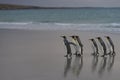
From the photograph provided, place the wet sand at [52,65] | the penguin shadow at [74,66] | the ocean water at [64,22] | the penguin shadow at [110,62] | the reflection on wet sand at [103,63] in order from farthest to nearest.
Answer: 1. the ocean water at [64,22]
2. the penguin shadow at [110,62]
3. the reflection on wet sand at [103,63]
4. the penguin shadow at [74,66]
5. the wet sand at [52,65]

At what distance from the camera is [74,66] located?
505 inches

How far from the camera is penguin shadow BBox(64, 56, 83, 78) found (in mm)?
11757

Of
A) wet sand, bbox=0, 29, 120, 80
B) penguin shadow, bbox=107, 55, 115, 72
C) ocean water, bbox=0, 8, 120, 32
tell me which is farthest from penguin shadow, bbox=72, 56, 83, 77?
ocean water, bbox=0, 8, 120, 32

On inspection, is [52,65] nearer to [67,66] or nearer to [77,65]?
[67,66]

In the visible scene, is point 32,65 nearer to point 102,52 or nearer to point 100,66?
point 100,66

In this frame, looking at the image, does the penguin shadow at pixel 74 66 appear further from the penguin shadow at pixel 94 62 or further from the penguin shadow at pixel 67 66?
the penguin shadow at pixel 94 62

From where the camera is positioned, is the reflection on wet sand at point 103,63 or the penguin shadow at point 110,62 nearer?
the reflection on wet sand at point 103,63

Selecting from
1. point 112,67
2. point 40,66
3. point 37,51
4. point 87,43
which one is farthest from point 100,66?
point 87,43

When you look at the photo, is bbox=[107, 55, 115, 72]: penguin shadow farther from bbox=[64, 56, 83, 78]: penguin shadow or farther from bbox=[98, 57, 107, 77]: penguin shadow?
bbox=[64, 56, 83, 78]: penguin shadow

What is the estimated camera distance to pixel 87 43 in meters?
18.7

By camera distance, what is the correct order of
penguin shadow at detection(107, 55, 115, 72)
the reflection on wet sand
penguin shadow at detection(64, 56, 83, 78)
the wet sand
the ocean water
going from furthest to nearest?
1. the ocean water
2. penguin shadow at detection(107, 55, 115, 72)
3. the reflection on wet sand
4. penguin shadow at detection(64, 56, 83, 78)
5. the wet sand

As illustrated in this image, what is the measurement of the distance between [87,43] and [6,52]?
443cm

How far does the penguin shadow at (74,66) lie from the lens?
38.6ft

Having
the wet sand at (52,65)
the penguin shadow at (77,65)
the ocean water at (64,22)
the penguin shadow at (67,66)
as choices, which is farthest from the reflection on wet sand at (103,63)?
the ocean water at (64,22)
